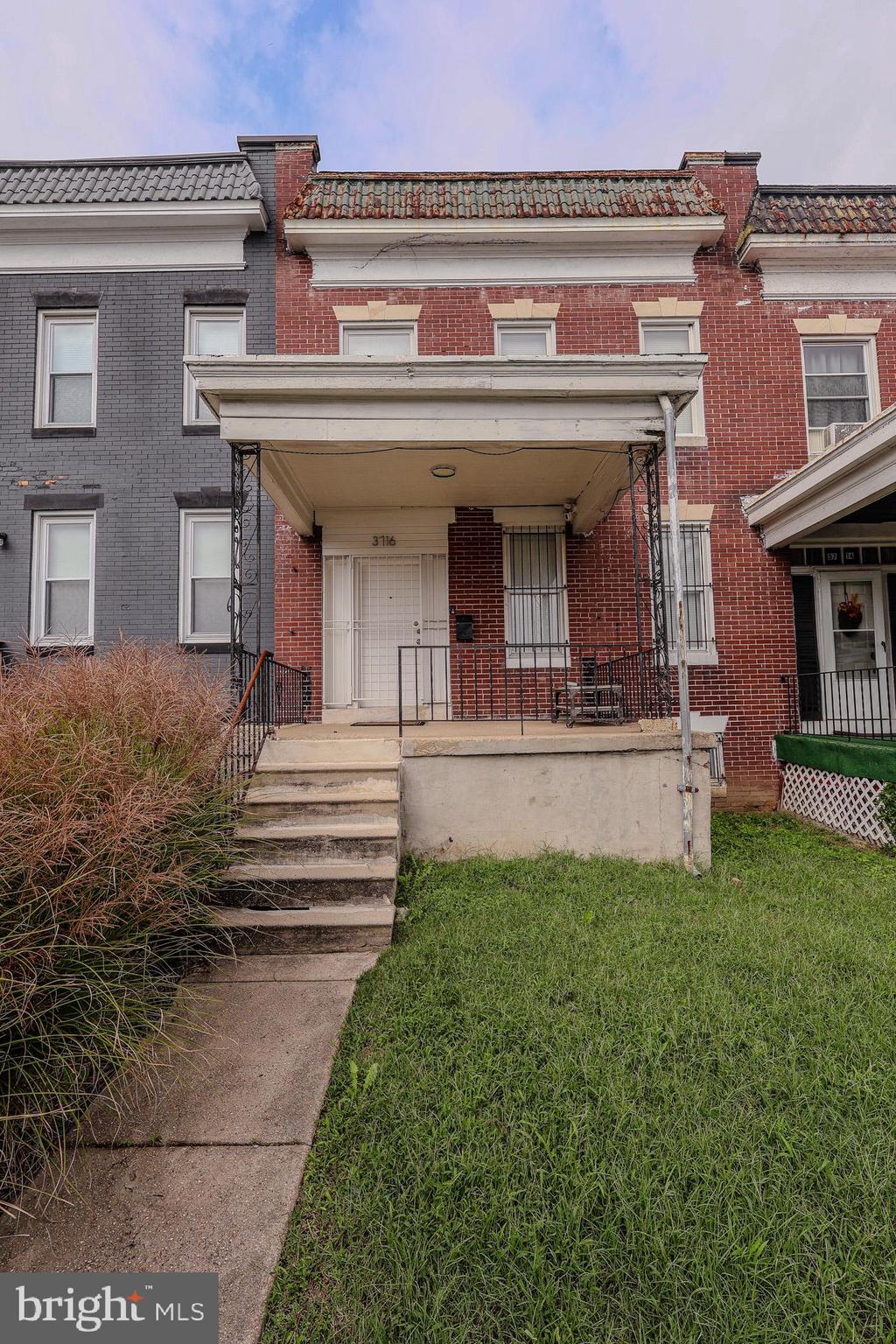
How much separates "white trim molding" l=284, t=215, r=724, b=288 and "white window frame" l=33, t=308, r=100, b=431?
3.30m

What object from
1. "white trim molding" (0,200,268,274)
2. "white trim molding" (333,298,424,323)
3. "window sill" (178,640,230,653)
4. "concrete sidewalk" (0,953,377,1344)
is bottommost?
"concrete sidewalk" (0,953,377,1344)

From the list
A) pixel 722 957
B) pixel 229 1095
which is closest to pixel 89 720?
pixel 229 1095

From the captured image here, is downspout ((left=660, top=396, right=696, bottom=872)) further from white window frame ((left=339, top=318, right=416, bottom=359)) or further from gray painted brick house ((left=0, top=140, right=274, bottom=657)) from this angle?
gray painted brick house ((left=0, top=140, right=274, bottom=657))

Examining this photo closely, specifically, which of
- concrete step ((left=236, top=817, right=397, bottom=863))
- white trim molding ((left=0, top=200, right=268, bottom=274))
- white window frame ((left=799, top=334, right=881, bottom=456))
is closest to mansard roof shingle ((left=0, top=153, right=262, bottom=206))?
white trim molding ((left=0, top=200, right=268, bottom=274))

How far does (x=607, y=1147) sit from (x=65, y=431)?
1122cm

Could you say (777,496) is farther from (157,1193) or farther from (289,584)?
(157,1193)

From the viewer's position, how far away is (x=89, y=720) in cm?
383

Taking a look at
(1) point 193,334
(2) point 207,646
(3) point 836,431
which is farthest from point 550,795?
(1) point 193,334

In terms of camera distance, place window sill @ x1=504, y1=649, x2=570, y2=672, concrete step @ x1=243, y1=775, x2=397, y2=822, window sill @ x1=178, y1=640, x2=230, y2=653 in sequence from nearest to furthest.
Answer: concrete step @ x1=243, y1=775, x2=397, y2=822, window sill @ x1=504, y1=649, x2=570, y2=672, window sill @ x1=178, y1=640, x2=230, y2=653

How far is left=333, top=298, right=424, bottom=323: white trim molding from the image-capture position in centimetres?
1005

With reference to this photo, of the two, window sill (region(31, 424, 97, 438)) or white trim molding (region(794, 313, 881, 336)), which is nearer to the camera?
window sill (region(31, 424, 97, 438))

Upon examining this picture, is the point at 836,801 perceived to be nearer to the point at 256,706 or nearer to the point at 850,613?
the point at 850,613

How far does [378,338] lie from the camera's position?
10195 mm

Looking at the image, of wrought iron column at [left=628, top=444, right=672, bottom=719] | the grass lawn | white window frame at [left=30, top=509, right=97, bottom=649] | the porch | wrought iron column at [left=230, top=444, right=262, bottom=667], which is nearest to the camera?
the grass lawn
